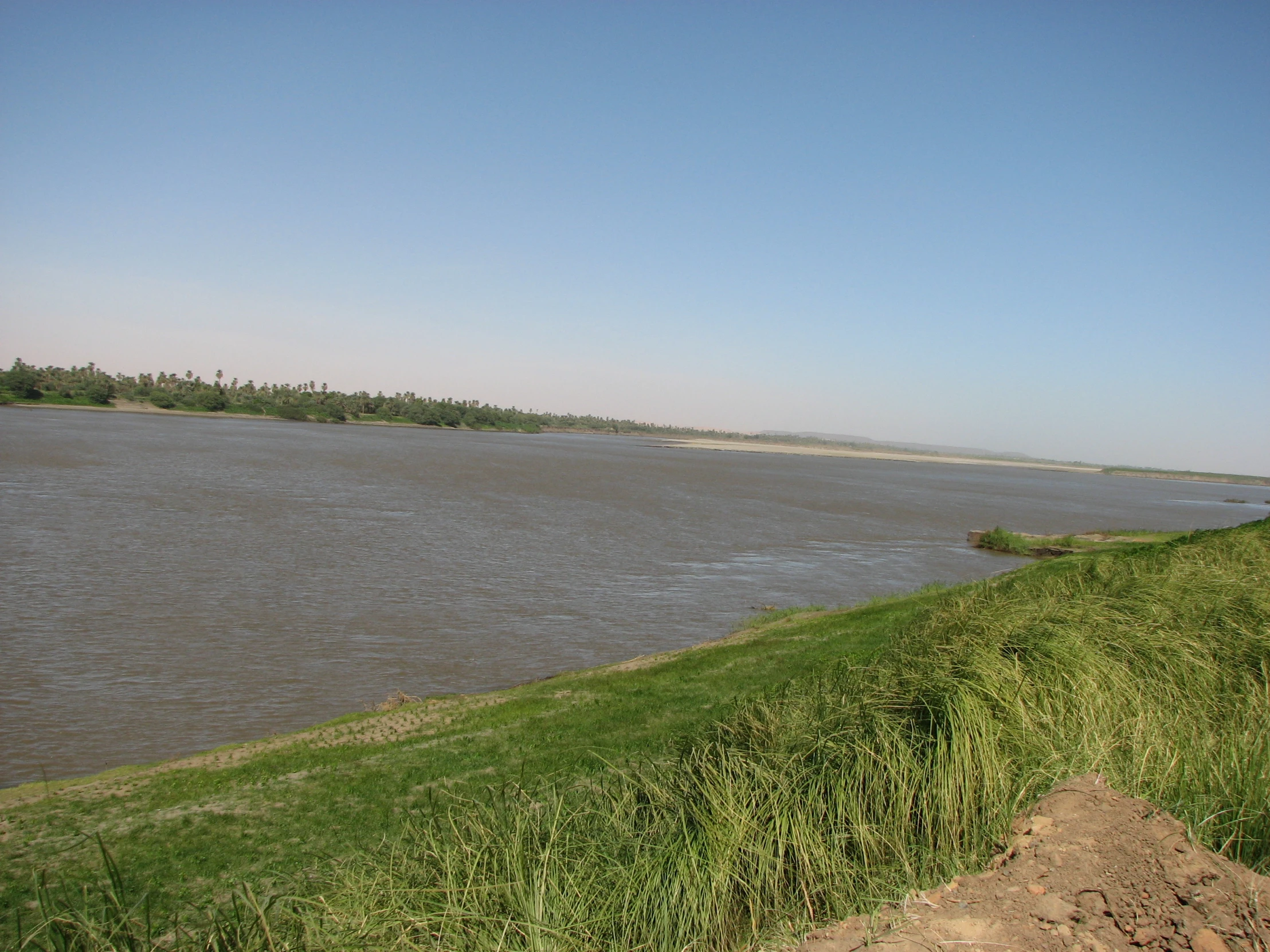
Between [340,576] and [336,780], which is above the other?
[336,780]

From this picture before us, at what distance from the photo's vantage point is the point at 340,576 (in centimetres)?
2470

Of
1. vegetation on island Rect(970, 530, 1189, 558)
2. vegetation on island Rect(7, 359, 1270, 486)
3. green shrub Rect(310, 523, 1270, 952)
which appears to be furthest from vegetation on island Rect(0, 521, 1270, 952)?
vegetation on island Rect(7, 359, 1270, 486)

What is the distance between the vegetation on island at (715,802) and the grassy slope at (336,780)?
0.05 metres

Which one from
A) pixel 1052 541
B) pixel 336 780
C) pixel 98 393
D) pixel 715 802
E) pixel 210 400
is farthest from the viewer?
pixel 210 400

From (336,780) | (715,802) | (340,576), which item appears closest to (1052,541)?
(340,576)

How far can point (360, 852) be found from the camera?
16.0 feet

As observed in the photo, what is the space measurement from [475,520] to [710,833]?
1363 inches

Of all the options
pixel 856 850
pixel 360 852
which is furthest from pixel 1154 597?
pixel 360 852

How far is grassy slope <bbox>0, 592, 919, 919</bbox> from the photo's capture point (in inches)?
297

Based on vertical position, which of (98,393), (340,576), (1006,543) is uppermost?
(98,393)

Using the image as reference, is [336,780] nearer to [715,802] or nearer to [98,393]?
→ [715,802]

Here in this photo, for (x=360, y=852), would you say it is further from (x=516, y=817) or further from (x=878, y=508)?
(x=878, y=508)

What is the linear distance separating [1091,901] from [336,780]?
8493 millimetres

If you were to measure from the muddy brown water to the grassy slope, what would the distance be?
7.84 ft
